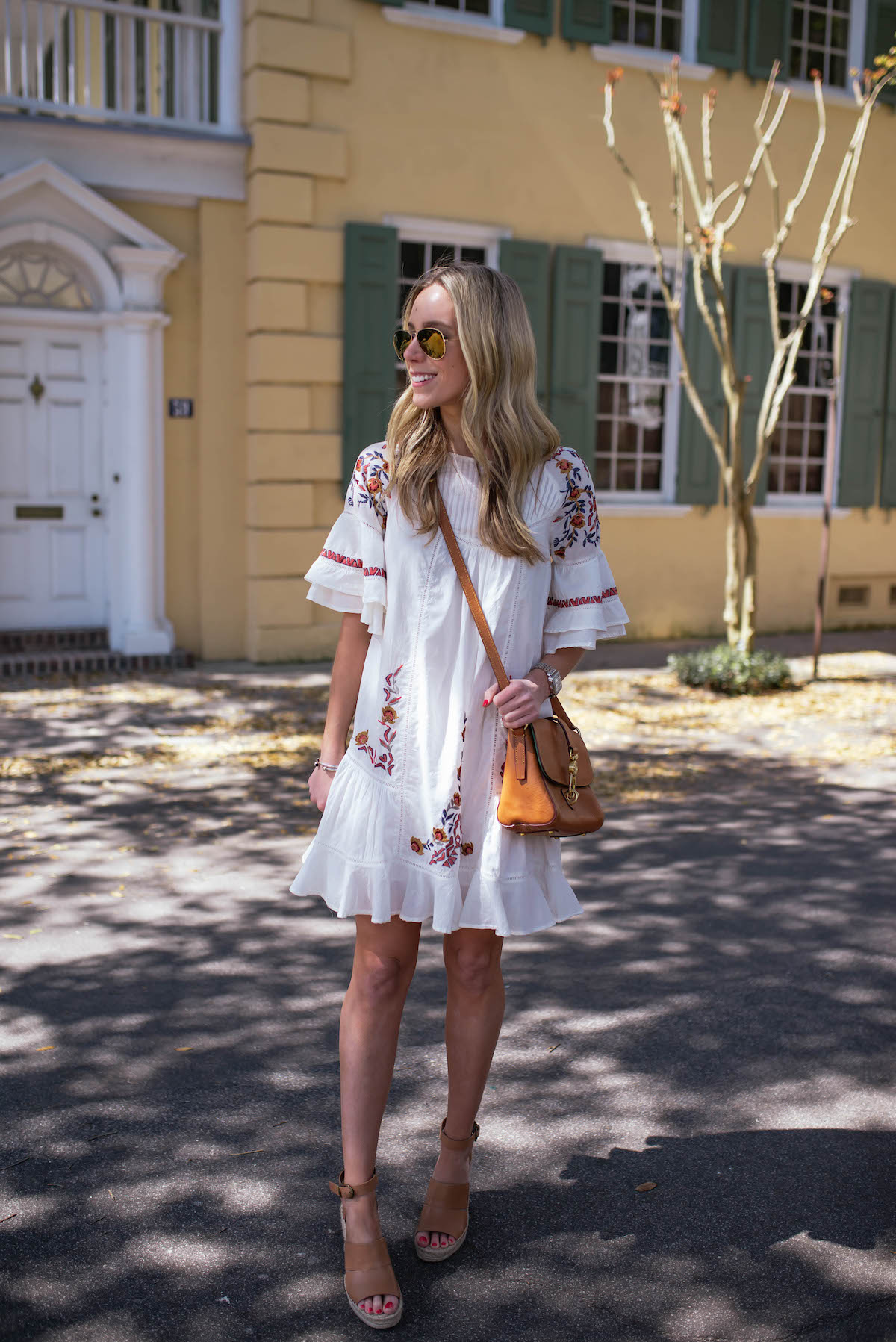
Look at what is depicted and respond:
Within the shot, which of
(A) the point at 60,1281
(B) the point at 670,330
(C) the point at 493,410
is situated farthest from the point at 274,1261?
(B) the point at 670,330

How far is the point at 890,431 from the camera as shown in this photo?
1304 centimetres

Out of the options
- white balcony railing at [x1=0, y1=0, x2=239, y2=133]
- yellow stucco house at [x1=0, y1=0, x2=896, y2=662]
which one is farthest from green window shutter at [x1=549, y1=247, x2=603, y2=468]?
white balcony railing at [x1=0, y1=0, x2=239, y2=133]

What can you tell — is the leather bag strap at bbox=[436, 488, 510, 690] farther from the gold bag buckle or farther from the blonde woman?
the gold bag buckle

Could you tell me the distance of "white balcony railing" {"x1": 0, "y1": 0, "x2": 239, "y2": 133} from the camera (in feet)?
31.4

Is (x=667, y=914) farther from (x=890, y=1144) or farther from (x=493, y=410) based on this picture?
(x=493, y=410)

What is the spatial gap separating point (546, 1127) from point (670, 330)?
10.3 m

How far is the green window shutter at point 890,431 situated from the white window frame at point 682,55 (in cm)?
311

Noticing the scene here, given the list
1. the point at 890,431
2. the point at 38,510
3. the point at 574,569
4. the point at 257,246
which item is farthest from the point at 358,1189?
the point at 890,431

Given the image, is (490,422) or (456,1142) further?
(456,1142)

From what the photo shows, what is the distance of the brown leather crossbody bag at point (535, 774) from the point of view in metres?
2.40

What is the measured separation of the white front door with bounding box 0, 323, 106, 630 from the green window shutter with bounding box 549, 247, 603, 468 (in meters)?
4.00

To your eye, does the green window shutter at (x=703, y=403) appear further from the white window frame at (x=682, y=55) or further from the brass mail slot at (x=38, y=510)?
the brass mail slot at (x=38, y=510)

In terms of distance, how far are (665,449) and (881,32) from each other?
488 cm

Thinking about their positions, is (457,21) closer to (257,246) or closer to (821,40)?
(257,246)
